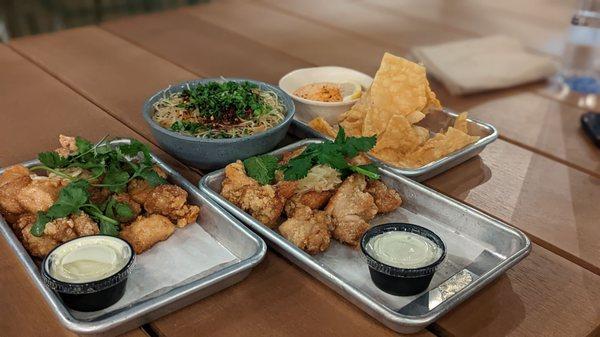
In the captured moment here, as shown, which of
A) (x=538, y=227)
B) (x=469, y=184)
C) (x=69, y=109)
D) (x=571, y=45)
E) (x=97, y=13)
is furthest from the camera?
(x=97, y=13)

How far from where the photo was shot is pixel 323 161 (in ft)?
4.44

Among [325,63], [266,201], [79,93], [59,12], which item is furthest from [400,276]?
[59,12]

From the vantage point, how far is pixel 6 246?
124 centimetres

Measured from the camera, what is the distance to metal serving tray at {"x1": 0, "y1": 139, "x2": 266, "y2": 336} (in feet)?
3.22

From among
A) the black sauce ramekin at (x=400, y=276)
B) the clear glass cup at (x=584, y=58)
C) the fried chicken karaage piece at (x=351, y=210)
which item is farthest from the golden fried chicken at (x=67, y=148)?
the clear glass cup at (x=584, y=58)

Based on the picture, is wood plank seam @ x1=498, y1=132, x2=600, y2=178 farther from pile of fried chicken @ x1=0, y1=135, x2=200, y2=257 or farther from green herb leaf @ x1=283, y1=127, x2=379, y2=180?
pile of fried chicken @ x1=0, y1=135, x2=200, y2=257

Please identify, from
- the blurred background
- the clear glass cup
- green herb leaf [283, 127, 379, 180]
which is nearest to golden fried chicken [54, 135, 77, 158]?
green herb leaf [283, 127, 379, 180]

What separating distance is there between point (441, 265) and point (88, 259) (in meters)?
0.68

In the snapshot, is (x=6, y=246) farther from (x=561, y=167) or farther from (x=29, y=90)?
(x=561, y=167)

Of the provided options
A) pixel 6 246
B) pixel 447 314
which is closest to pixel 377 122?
pixel 447 314

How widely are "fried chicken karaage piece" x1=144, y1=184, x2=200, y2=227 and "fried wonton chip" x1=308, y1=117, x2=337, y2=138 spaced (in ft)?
1.68

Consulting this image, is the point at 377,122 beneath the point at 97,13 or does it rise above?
above

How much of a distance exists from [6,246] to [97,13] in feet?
9.87

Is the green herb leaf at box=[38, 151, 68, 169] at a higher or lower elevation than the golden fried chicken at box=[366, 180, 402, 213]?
higher
